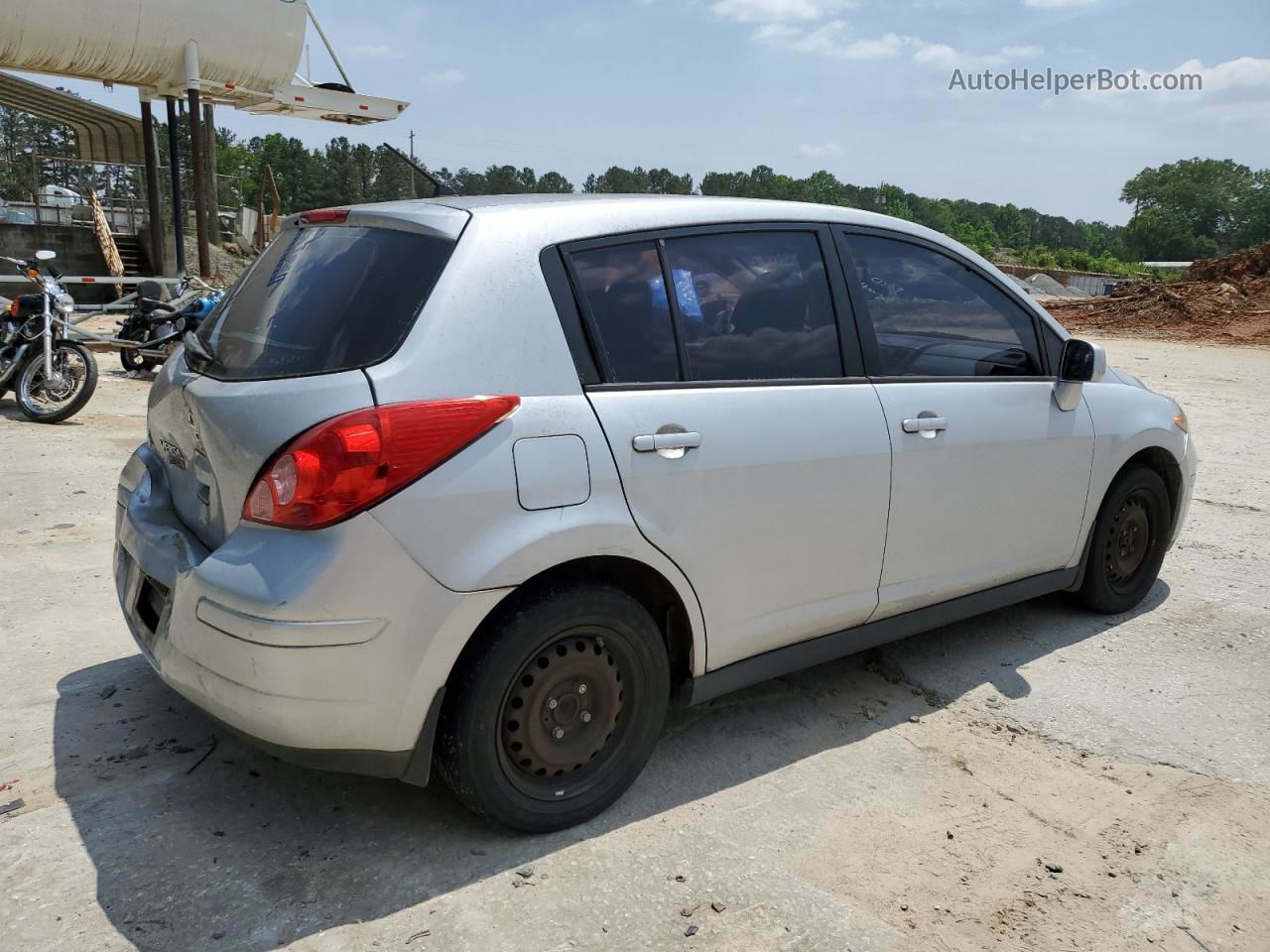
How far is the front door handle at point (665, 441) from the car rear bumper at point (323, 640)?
561mm

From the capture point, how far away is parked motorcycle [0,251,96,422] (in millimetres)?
8711

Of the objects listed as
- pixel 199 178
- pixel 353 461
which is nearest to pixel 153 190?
pixel 199 178

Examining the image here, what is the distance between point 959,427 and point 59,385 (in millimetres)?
8030

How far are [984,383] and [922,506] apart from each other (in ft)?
2.01

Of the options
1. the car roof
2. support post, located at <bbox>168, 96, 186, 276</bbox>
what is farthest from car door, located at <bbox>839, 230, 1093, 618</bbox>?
support post, located at <bbox>168, 96, 186, 276</bbox>

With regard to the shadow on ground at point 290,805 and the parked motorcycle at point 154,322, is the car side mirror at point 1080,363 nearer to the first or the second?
the shadow on ground at point 290,805

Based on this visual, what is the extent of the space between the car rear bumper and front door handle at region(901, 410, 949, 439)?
1.62 m

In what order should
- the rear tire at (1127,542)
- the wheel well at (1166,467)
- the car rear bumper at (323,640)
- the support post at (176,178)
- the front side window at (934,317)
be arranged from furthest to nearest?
the support post at (176,178) → the wheel well at (1166,467) → the rear tire at (1127,542) → the front side window at (934,317) → the car rear bumper at (323,640)

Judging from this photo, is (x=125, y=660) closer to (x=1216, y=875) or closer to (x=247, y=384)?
(x=247, y=384)

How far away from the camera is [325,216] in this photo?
3164mm

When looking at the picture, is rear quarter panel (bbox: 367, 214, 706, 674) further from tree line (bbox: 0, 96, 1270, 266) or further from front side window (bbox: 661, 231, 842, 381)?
tree line (bbox: 0, 96, 1270, 266)

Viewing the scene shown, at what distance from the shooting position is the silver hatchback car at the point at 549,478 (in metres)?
2.47

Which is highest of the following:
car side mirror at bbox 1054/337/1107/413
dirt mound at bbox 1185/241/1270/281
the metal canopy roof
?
the metal canopy roof

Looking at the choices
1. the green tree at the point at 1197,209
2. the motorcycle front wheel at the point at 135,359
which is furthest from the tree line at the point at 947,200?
the motorcycle front wheel at the point at 135,359
